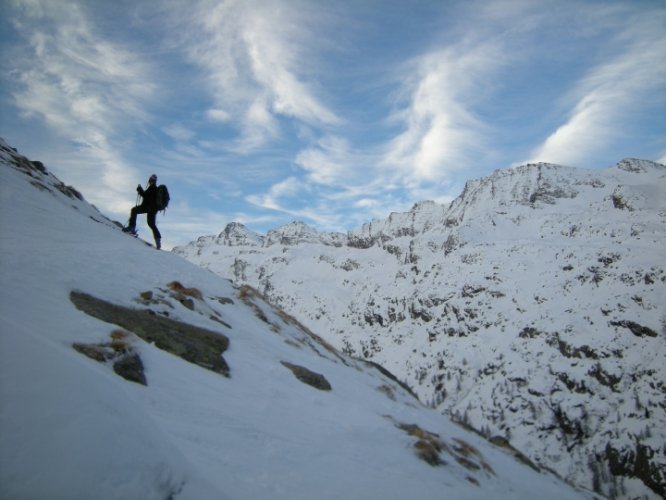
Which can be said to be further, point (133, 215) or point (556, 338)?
point (556, 338)

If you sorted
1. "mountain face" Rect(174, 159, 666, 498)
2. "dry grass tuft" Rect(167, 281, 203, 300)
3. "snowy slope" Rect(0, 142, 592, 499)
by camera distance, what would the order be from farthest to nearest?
1. "mountain face" Rect(174, 159, 666, 498)
2. "dry grass tuft" Rect(167, 281, 203, 300)
3. "snowy slope" Rect(0, 142, 592, 499)

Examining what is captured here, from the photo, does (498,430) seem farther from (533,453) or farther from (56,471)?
(56,471)

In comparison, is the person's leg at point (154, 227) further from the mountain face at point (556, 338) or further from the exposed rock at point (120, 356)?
the mountain face at point (556, 338)

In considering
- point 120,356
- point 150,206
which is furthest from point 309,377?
point 150,206

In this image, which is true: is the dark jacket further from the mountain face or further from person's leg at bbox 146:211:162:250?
the mountain face

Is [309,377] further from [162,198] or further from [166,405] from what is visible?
[162,198]

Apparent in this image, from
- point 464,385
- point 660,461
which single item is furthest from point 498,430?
point 660,461

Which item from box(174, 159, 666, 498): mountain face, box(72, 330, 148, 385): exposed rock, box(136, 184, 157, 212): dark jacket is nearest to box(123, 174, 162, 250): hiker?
box(136, 184, 157, 212): dark jacket

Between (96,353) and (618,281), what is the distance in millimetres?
152477

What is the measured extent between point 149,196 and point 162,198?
0.64m

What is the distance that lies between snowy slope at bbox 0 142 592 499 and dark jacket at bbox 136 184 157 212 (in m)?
2.42

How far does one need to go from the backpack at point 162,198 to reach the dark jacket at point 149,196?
154mm

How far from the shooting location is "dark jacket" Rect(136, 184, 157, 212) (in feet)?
64.3

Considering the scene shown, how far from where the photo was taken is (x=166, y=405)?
694cm
